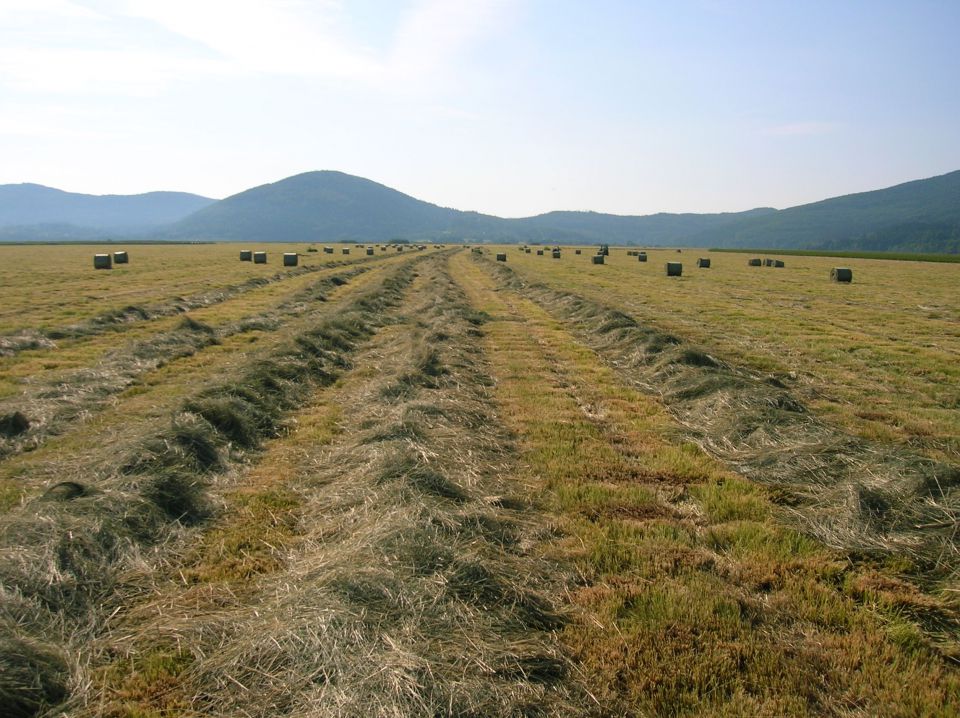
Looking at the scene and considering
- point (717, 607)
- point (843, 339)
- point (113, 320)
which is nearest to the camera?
point (717, 607)

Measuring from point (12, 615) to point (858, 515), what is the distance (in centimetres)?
757

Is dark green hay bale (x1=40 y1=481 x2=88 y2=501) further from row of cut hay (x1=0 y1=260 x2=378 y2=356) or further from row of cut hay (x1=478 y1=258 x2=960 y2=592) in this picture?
row of cut hay (x1=0 y1=260 x2=378 y2=356)

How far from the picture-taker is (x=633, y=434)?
951 centimetres

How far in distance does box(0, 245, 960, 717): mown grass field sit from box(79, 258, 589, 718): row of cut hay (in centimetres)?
2

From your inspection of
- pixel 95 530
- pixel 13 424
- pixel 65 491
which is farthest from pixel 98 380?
pixel 95 530

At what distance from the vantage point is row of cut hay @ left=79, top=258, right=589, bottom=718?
3850 millimetres

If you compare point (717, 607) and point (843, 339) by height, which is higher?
point (843, 339)

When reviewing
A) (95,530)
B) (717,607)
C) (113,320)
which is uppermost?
(113,320)

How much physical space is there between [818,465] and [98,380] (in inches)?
509

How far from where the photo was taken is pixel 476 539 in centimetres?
576

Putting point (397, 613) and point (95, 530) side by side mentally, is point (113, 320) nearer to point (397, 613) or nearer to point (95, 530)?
point (95, 530)

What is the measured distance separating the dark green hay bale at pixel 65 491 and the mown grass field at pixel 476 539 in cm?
3

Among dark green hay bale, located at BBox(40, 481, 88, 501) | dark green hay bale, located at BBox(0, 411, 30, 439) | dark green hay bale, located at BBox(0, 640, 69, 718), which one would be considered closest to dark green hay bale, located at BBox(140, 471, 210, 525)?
dark green hay bale, located at BBox(40, 481, 88, 501)

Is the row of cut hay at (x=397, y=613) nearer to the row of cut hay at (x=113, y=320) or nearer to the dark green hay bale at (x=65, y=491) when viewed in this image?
the dark green hay bale at (x=65, y=491)
